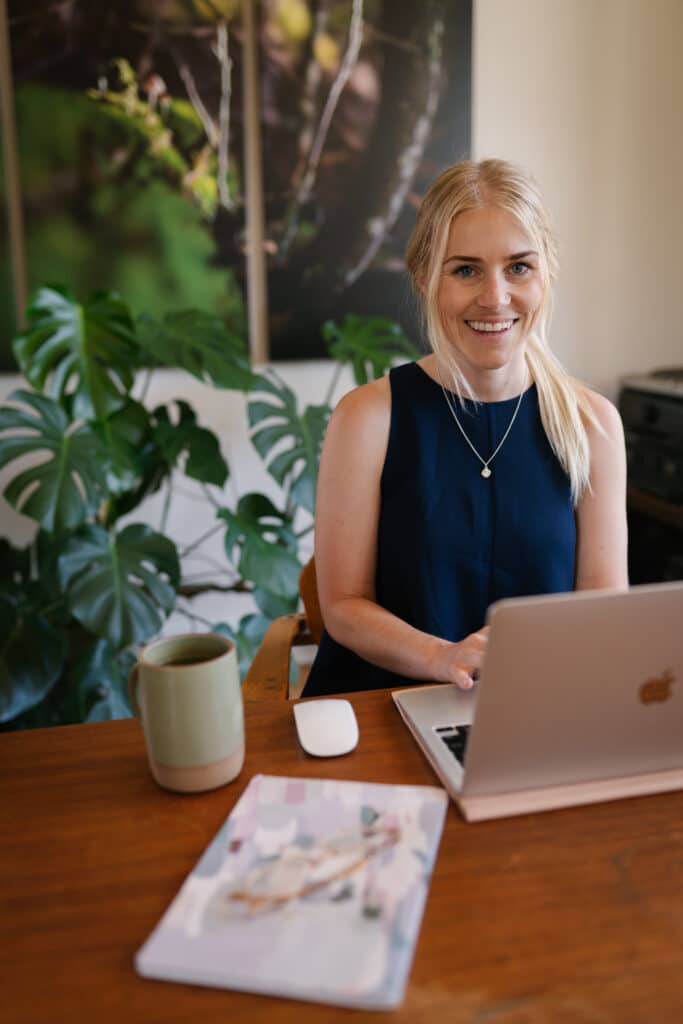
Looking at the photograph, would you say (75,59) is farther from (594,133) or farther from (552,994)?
(552,994)

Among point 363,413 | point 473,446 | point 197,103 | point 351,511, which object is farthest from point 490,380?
point 197,103

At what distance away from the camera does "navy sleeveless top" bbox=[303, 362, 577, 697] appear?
1403 mm

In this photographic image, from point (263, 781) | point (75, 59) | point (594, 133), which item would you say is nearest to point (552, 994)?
point (263, 781)

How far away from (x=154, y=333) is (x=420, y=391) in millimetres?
922

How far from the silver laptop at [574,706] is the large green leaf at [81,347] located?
1342 millimetres

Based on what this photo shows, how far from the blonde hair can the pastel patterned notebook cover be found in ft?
2.52

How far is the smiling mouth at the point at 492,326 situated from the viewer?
134 centimetres

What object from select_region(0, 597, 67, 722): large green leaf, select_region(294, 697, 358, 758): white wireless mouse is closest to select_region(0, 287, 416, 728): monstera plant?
select_region(0, 597, 67, 722): large green leaf

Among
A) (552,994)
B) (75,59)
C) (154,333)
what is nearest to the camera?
(552,994)

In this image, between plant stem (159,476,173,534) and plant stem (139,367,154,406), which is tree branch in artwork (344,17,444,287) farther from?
plant stem (159,476,173,534)

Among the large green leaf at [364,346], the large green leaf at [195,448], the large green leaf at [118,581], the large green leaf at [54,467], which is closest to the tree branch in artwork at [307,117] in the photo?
the large green leaf at [364,346]

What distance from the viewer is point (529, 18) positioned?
8.32 feet

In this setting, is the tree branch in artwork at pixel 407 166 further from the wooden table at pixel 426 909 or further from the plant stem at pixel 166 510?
the wooden table at pixel 426 909

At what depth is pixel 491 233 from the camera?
1301 mm
